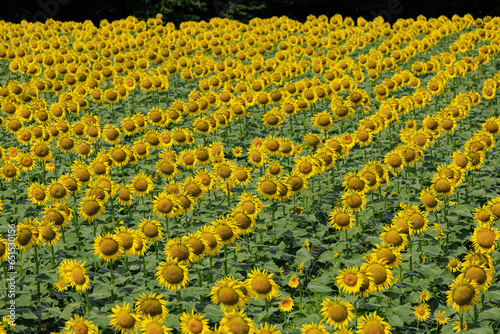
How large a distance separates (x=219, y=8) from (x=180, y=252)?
20705 mm

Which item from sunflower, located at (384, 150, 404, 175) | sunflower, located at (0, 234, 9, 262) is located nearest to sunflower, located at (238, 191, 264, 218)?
sunflower, located at (384, 150, 404, 175)

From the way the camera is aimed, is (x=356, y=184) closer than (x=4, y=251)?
No

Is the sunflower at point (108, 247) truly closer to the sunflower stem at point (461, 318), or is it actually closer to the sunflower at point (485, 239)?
the sunflower stem at point (461, 318)

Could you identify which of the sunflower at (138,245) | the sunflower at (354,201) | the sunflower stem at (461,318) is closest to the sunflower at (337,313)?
the sunflower stem at (461,318)

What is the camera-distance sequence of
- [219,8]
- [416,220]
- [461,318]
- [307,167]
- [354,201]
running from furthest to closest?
[219,8] < [307,167] < [354,201] < [416,220] < [461,318]

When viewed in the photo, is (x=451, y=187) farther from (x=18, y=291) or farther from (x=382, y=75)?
(x=382, y=75)

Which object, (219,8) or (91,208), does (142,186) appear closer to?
(91,208)

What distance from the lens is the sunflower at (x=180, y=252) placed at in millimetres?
5238

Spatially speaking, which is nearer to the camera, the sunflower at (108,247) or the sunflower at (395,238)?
the sunflower at (108,247)

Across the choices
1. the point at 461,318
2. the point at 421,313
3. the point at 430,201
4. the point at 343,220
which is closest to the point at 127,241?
the point at 343,220

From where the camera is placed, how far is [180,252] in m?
5.24

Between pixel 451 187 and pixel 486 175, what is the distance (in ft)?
6.54

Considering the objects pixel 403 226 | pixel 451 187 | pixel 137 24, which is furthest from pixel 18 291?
pixel 137 24

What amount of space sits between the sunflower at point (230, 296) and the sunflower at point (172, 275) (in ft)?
1.35
